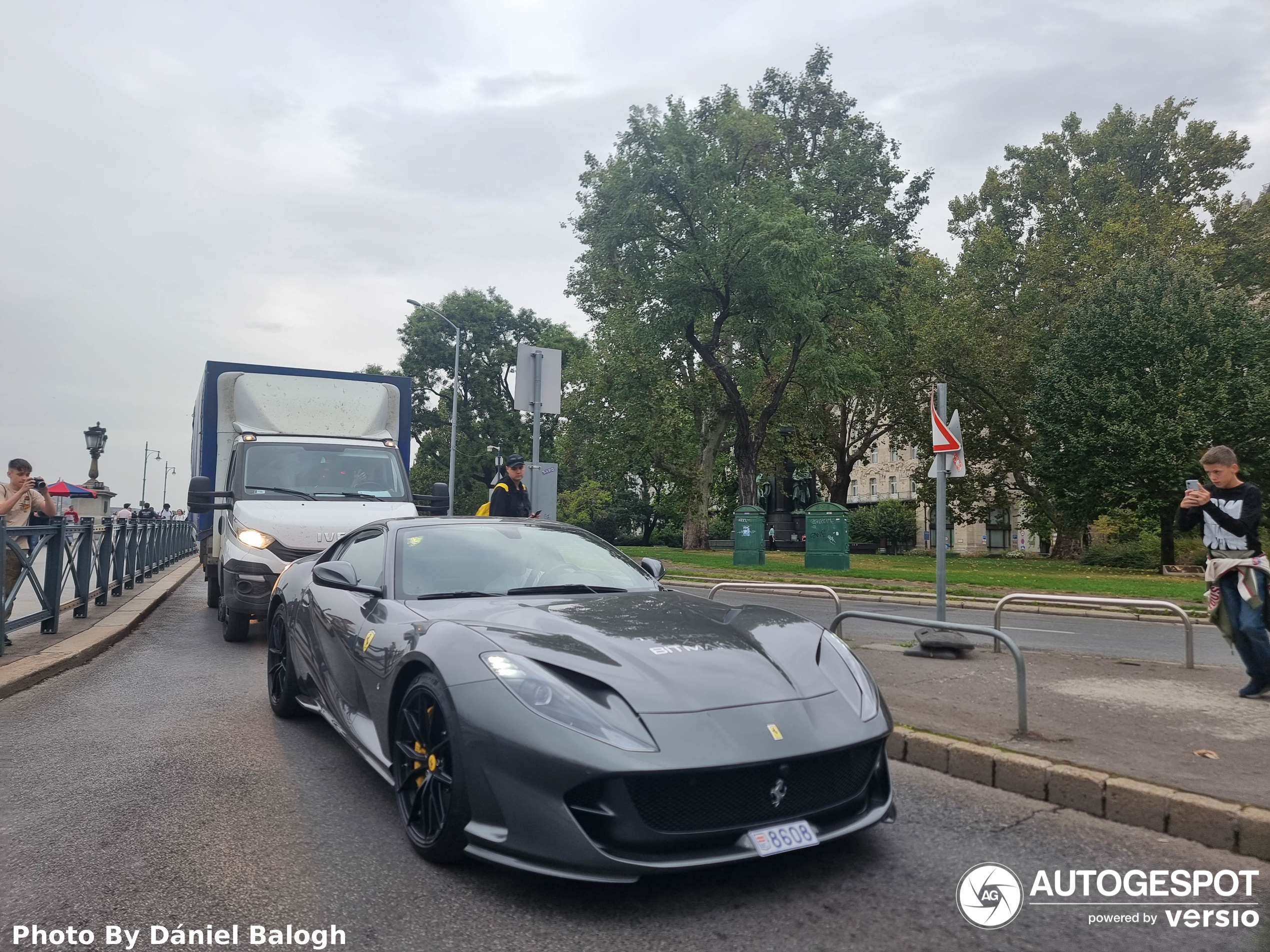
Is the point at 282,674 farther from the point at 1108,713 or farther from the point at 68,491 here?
the point at 68,491

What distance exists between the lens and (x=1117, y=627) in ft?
39.8

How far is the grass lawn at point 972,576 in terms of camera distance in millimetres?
16797

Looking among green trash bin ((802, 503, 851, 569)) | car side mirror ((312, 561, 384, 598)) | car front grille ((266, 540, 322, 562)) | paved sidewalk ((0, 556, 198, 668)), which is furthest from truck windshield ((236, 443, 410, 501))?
green trash bin ((802, 503, 851, 569))

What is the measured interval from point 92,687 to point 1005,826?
656 centimetres

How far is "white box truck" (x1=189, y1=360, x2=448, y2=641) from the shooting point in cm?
895

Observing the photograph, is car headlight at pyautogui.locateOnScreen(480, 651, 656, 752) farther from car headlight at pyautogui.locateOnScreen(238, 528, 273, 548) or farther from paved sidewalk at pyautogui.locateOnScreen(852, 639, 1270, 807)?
car headlight at pyautogui.locateOnScreen(238, 528, 273, 548)

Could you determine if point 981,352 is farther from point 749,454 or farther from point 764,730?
point 764,730

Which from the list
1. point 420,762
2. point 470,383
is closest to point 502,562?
point 420,762

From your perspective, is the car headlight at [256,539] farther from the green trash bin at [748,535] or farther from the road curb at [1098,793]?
the green trash bin at [748,535]

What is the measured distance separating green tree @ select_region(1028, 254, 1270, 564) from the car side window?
26.0 m

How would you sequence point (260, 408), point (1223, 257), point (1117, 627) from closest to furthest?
1. point (260, 408)
2. point (1117, 627)
3. point (1223, 257)

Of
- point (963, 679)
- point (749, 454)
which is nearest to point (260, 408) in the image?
point (963, 679)

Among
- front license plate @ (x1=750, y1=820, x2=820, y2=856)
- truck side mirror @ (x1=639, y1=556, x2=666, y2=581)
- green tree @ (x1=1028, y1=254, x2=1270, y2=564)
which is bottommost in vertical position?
front license plate @ (x1=750, y1=820, x2=820, y2=856)

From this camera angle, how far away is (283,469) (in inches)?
396
